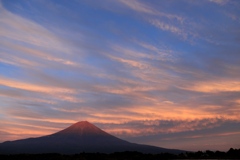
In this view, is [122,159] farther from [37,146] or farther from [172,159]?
[37,146]

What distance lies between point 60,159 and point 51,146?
147 metres

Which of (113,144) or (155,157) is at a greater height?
(113,144)

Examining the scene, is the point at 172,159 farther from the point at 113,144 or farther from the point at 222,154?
the point at 113,144

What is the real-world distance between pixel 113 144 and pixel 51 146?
36.0 m

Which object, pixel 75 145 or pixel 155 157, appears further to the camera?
pixel 75 145

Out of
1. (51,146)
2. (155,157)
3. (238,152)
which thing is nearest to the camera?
(238,152)

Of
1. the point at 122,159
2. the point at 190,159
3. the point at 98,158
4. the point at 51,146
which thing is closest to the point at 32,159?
the point at 98,158

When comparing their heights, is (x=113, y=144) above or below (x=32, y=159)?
Result: above

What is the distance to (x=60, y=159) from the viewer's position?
4756 cm

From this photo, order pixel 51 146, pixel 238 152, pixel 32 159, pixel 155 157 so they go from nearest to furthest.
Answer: pixel 238 152 < pixel 155 157 < pixel 32 159 < pixel 51 146

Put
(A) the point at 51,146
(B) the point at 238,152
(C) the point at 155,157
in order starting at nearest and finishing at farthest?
(B) the point at 238,152
(C) the point at 155,157
(A) the point at 51,146

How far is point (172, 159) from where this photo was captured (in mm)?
44781

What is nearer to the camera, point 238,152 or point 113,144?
point 238,152

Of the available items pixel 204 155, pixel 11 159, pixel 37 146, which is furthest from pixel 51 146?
pixel 204 155
